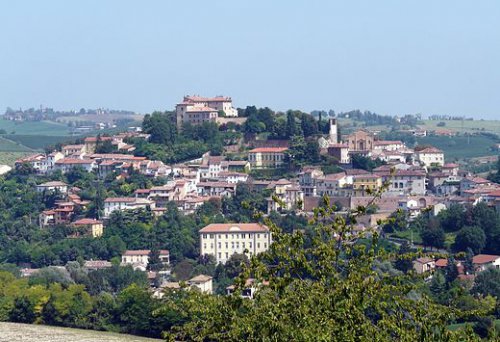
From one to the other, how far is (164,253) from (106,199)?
7.84 m

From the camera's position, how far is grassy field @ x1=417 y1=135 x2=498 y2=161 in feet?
312

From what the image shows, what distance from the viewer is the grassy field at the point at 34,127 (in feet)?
458

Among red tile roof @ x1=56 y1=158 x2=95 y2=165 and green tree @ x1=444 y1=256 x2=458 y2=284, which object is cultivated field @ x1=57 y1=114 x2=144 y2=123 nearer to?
red tile roof @ x1=56 y1=158 x2=95 y2=165

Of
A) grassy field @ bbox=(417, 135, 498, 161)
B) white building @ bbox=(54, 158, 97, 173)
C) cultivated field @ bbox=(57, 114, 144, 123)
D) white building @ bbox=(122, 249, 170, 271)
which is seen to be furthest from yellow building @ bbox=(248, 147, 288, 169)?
cultivated field @ bbox=(57, 114, 144, 123)

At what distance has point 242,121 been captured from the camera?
69.1 m

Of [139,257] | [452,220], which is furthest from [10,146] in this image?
[452,220]

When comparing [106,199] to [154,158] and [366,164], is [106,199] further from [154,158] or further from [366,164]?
[366,164]

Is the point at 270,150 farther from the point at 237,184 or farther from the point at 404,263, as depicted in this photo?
the point at 404,263

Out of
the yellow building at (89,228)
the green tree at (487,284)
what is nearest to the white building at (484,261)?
the green tree at (487,284)

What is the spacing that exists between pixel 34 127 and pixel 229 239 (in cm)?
10231

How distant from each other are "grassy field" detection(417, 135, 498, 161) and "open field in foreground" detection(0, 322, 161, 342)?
5816 cm

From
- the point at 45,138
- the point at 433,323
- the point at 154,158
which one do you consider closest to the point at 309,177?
the point at 154,158

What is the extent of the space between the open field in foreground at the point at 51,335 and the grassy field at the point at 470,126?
92.0 meters

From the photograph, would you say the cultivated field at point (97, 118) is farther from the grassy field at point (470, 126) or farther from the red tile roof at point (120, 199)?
the red tile roof at point (120, 199)
